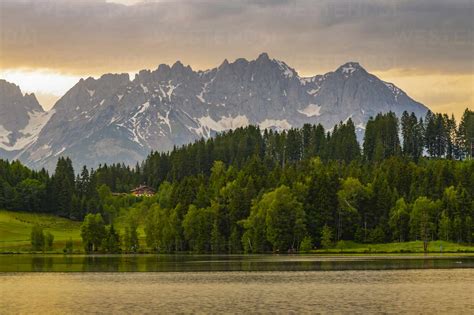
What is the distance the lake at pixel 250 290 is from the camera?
3322 inches

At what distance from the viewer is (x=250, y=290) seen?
10281 cm

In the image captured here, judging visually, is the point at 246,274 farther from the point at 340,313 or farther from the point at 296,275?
the point at 340,313

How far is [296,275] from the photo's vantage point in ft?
413

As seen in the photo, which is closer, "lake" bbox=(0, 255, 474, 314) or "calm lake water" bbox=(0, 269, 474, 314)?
"calm lake water" bbox=(0, 269, 474, 314)

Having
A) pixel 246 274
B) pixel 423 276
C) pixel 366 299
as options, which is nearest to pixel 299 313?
pixel 366 299

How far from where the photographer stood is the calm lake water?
3300 inches

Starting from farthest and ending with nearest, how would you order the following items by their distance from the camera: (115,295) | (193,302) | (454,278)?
(454,278) < (115,295) < (193,302)

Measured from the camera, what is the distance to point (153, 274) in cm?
13475

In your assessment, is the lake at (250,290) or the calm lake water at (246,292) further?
the lake at (250,290)

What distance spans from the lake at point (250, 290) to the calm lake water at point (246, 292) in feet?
0.30

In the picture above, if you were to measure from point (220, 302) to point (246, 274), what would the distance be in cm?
4112

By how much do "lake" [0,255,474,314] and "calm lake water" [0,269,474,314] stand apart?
0.30 feet

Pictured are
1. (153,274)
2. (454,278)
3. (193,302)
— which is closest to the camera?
(193,302)

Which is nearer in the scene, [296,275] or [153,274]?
[296,275]
